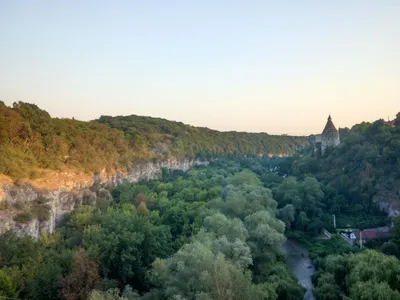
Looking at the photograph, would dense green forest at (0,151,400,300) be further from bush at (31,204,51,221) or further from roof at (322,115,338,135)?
roof at (322,115,338,135)

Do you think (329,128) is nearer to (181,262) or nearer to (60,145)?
(60,145)

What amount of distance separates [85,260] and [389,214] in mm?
30953

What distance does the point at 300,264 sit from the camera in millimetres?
28766

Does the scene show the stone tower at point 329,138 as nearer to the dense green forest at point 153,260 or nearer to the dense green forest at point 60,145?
the dense green forest at point 60,145

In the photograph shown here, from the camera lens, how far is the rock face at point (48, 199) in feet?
84.0

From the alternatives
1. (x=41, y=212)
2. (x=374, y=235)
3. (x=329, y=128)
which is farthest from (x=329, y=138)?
(x=41, y=212)

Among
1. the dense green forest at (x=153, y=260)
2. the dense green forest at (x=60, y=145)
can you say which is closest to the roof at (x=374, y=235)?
the dense green forest at (x=153, y=260)

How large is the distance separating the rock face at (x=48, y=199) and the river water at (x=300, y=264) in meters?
20.6

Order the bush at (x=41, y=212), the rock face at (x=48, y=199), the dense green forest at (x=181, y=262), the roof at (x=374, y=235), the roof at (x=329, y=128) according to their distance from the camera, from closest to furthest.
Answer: the dense green forest at (x=181, y=262) < the rock face at (x=48, y=199) < the bush at (x=41, y=212) < the roof at (x=374, y=235) < the roof at (x=329, y=128)

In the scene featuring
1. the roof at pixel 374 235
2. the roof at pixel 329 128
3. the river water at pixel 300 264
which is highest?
the roof at pixel 329 128

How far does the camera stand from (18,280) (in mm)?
17406

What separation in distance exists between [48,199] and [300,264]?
22.7m

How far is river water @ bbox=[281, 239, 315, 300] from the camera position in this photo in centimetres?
2430

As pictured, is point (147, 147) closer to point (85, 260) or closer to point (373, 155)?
point (373, 155)
